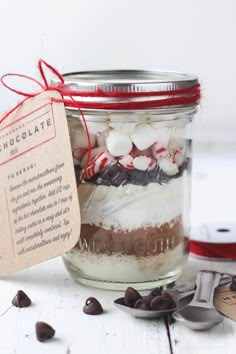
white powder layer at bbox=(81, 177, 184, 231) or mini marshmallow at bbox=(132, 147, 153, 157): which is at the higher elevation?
mini marshmallow at bbox=(132, 147, 153, 157)

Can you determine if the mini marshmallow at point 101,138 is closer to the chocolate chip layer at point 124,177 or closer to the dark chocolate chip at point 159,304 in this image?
the chocolate chip layer at point 124,177

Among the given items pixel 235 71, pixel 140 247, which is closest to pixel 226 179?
pixel 235 71

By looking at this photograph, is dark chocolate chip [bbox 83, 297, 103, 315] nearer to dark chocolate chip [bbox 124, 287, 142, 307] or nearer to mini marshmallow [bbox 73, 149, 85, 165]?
dark chocolate chip [bbox 124, 287, 142, 307]

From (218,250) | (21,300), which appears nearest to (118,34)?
(218,250)

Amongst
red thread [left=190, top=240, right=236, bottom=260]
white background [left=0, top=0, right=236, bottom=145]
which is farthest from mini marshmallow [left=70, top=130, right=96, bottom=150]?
white background [left=0, top=0, right=236, bottom=145]

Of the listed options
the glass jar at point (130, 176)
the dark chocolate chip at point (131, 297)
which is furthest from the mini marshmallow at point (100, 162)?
the dark chocolate chip at point (131, 297)

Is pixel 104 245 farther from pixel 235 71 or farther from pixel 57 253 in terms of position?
pixel 235 71
